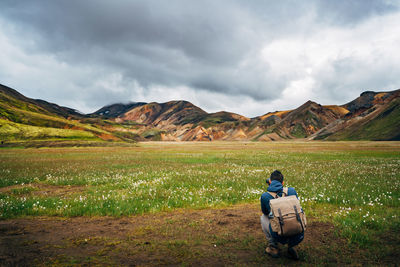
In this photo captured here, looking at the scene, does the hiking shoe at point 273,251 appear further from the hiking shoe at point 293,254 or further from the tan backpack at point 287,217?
the tan backpack at point 287,217

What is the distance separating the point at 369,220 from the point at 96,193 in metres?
14.2

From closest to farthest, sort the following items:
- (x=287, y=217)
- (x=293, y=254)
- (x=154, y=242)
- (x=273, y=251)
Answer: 1. (x=287, y=217)
2. (x=293, y=254)
3. (x=273, y=251)
4. (x=154, y=242)

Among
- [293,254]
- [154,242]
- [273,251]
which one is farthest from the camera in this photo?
[154,242]

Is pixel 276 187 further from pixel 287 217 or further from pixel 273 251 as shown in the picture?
A: pixel 273 251

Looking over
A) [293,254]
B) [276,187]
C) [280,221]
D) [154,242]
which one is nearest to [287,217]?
[280,221]

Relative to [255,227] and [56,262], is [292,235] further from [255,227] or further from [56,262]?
[56,262]

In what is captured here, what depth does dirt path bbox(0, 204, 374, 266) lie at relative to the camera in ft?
19.3

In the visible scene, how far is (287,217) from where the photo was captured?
5.09 meters

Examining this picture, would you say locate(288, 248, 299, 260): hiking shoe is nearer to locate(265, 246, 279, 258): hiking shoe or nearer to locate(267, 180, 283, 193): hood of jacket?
locate(265, 246, 279, 258): hiking shoe

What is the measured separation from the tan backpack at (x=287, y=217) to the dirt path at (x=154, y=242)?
1.33 m

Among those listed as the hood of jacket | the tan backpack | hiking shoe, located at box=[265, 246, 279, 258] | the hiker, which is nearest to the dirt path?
hiking shoe, located at box=[265, 246, 279, 258]

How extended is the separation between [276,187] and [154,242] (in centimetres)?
448

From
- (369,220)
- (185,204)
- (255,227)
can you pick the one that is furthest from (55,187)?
(369,220)

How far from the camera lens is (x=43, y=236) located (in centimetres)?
757
